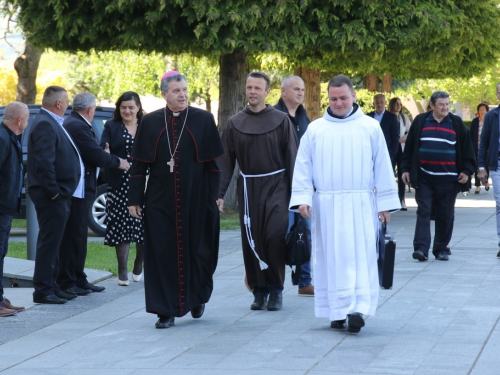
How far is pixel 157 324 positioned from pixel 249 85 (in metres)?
2.09

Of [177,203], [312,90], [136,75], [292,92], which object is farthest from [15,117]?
[136,75]

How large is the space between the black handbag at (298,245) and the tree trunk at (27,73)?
1813 cm

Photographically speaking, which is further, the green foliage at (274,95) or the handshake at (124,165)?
the green foliage at (274,95)

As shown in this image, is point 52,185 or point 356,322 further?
point 52,185

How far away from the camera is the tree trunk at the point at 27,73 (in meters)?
25.2

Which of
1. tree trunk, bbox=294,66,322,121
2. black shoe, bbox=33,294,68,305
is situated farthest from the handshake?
tree trunk, bbox=294,66,322,121

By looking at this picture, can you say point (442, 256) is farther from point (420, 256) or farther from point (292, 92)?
point (292, 92)

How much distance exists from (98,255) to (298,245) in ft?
15.7

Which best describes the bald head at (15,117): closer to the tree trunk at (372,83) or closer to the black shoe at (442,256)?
the black shoe at (442,256)

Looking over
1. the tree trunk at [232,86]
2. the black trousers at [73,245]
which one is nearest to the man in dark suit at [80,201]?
the black trousers at [73,245]

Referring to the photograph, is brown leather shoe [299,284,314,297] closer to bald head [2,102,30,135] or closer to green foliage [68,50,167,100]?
bald head [2,102,30,135]

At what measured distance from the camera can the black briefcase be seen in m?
7.08

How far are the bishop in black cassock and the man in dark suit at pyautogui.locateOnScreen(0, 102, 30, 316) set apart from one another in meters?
1.17

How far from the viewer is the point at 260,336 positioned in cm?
699
